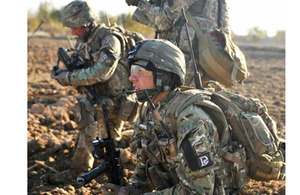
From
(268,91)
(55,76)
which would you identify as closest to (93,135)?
(55,76)

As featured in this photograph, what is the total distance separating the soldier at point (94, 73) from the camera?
5633 mm

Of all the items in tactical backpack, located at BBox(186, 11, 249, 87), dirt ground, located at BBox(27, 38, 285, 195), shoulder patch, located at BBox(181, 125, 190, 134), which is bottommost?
dirt ground, located at BBox(27, 38, 285, 195)

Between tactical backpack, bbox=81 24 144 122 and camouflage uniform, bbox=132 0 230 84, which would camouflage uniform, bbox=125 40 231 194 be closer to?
camouflage uniform, bbox=132 0 230 84

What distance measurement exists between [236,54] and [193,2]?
0.89 metres

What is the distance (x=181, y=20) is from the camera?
5.32 meters

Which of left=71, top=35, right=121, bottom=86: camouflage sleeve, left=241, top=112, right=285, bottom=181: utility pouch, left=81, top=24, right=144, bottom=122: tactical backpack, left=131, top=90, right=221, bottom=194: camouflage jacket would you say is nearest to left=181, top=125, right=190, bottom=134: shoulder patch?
left=131, top=90, right=221, bottom=194: camouflage jacket

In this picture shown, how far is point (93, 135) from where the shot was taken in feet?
20.1

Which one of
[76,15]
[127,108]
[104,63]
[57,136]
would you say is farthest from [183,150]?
[57,136]

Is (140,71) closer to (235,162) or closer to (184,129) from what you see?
(184,129)

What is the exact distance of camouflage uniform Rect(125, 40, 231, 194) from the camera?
9.59 ft

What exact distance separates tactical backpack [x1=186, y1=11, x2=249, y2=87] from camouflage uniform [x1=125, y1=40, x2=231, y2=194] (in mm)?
1696

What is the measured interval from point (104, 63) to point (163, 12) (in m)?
1.11

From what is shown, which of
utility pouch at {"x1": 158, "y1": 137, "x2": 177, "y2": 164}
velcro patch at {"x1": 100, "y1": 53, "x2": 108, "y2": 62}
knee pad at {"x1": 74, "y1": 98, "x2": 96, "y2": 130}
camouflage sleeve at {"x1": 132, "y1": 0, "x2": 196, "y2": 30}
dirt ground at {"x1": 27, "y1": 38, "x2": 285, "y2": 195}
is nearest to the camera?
utility pouch at {"x1": 158, "y1": 137, "x2": 177, "y2": 164}

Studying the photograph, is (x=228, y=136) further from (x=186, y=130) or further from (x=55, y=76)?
(x=55, y=76)
